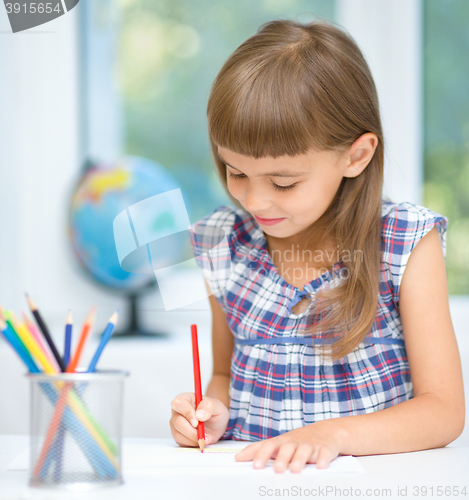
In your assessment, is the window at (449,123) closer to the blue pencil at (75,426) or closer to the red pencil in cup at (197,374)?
the red pencil in cup at (197,374)

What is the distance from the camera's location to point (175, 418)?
562 millimetres

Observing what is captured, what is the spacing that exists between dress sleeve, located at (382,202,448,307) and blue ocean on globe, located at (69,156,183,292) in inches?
21.5

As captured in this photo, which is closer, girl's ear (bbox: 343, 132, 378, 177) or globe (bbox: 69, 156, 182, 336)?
girl's ear (bbox: 343, 132, 378, 177)

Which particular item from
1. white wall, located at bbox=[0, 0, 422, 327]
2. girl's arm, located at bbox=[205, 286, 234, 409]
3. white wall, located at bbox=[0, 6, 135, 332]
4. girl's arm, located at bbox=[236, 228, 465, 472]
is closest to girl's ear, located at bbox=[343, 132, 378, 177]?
girl's arm, located at bbox=[236, 228, 465, 472]

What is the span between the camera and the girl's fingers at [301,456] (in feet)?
1.33

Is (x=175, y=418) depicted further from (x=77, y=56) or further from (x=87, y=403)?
(x=77, y=56)

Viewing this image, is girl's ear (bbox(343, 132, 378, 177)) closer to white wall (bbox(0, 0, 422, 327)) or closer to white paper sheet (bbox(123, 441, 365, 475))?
white paper sheet (bbox(123, 441, 365, 475))

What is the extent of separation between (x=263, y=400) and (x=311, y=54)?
0.41 m

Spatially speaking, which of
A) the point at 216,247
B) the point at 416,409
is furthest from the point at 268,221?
the point at 416,409

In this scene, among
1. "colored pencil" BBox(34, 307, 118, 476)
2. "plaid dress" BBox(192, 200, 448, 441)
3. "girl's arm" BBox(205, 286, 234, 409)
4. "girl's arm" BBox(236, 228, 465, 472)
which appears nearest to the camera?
"colored pencil" BBox(34, 307, 118, 476)

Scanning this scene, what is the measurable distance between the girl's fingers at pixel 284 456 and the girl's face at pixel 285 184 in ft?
0.85

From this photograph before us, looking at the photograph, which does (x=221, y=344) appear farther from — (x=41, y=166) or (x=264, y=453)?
(x=41, y=166)

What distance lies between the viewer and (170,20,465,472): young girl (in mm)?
562

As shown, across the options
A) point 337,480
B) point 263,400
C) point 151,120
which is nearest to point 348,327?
point 263,400
